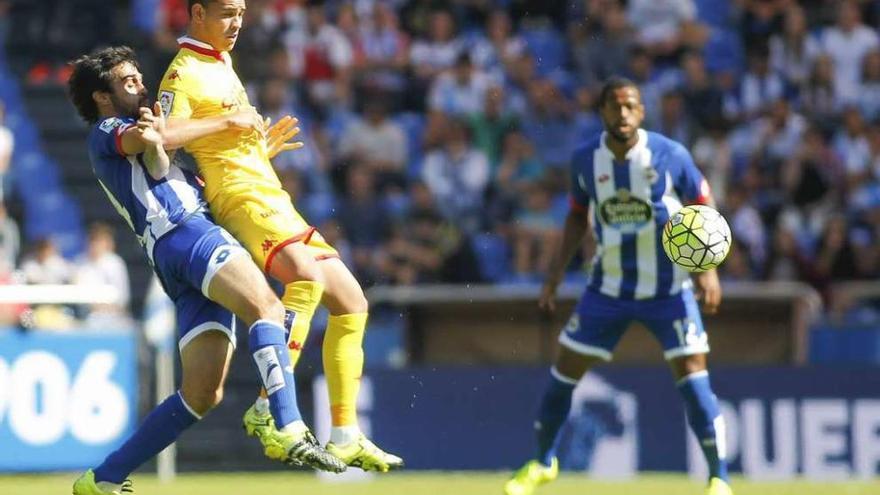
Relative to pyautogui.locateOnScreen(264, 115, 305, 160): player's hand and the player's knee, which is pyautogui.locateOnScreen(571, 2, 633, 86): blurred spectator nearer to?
pyautogui.locateOnScreen(264, 115, 305, 160): player's hand

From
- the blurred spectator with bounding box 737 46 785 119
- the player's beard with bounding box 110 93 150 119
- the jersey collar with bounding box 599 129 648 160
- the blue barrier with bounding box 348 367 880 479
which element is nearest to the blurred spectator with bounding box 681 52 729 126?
the blurred spectator with bounding box 737 46 785 119

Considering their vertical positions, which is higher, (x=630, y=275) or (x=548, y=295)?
(x=630, y=275)

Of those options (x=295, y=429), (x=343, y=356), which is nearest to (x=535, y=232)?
(x=343, y=356)

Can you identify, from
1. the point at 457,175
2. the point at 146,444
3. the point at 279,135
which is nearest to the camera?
the point at 146,444

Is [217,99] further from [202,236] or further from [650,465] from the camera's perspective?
[650,465]

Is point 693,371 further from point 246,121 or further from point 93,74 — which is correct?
point 93,74

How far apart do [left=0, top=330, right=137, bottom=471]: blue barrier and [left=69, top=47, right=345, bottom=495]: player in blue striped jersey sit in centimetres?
479

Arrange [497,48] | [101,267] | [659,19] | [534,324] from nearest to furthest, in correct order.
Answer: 1. [534,324]
2. [101,267]
3. [497,48]
4. [659,19]

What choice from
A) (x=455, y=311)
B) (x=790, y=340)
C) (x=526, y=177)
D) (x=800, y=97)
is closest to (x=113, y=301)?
(x=455, y=311)

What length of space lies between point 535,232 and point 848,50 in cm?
353

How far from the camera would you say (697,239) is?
374 inches

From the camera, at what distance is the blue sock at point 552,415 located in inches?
411

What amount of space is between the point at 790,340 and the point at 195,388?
6725 millimetres

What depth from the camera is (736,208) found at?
15.4 m
